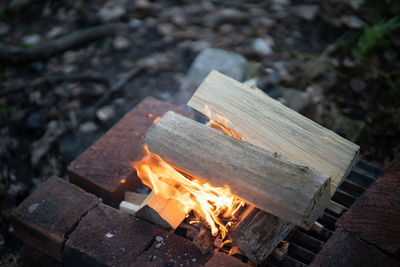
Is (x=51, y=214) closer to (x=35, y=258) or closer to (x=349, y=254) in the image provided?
(x=35, y=258)

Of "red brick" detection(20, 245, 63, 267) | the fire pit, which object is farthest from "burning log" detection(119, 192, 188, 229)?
"red brick" detection(20, 245, 63, 267)

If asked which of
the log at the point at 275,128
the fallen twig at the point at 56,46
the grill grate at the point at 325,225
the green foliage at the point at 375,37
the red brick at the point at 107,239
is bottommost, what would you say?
the grill grate at the point at 325,225

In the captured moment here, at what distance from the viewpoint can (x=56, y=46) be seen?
3.96 m

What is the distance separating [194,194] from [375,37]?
275 cm

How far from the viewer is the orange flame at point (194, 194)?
190 centimetres

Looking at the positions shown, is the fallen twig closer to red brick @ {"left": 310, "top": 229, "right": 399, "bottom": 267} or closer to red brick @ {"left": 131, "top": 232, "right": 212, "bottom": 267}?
red brick @ {"left": 131, "top": 232, "right": 212, "bottom": 267}

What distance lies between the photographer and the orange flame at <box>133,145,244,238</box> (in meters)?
1.90

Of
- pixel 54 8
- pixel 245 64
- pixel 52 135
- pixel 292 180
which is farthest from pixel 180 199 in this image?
pixel 54 8

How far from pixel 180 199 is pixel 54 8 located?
3.75 meters

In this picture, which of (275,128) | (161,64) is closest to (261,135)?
(275,128)

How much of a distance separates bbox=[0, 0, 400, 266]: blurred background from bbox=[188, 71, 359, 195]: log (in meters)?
0.84

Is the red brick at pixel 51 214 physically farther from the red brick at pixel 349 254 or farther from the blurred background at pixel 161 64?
the red brick at pixel 349 254

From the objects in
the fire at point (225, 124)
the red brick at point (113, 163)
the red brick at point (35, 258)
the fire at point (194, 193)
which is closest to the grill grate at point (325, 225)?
the fire at point (194, 193)

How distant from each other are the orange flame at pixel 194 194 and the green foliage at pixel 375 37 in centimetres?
254
